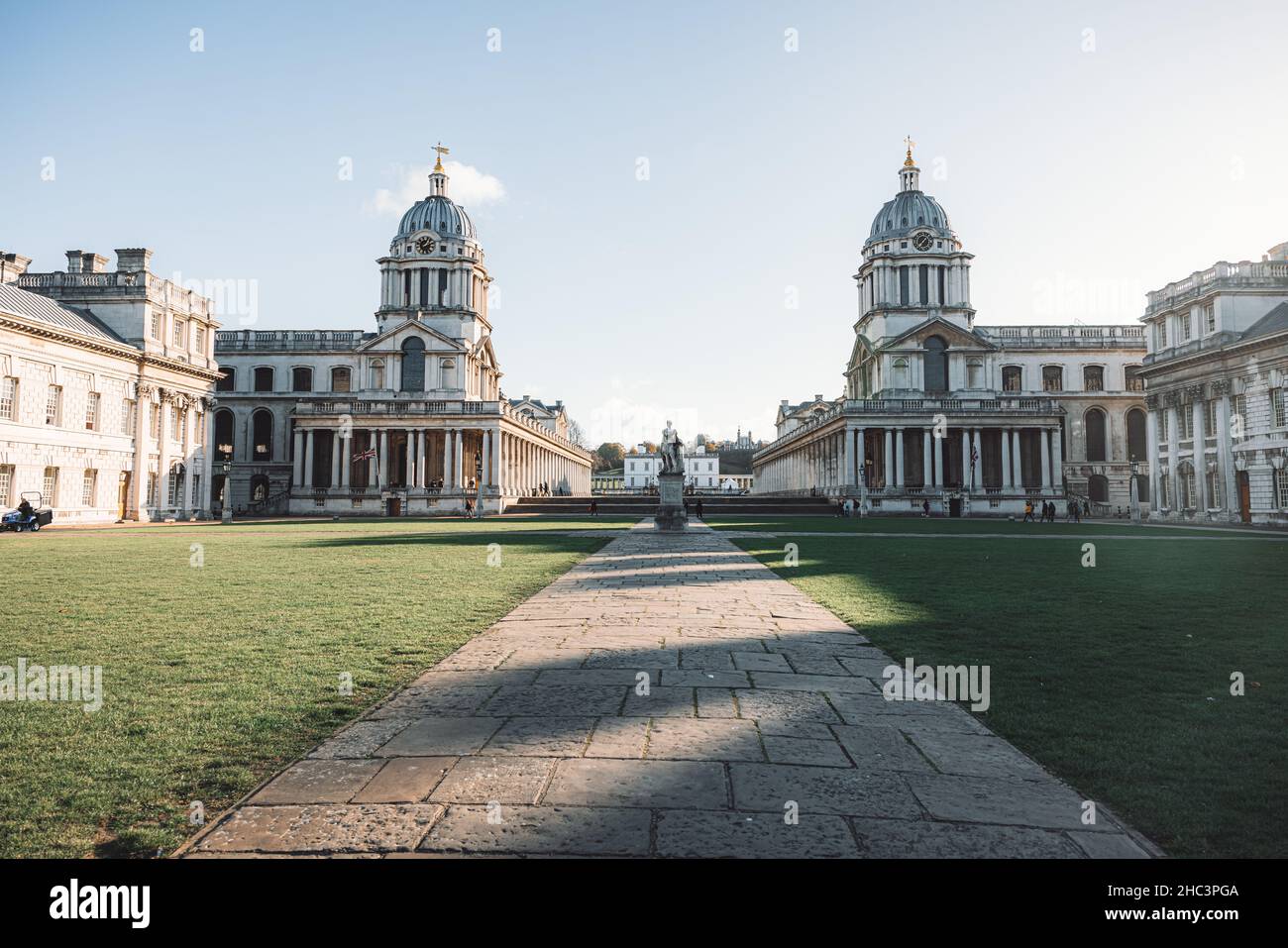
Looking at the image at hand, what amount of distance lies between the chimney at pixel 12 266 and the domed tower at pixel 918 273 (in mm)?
61593

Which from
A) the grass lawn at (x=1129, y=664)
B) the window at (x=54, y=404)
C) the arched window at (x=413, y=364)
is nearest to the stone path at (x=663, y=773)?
the grass lawn at (x=1129, y=664)

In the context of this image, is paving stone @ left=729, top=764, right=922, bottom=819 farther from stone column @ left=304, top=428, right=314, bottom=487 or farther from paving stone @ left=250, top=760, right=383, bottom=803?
stone column @ left=304, top=428, right=314, bottom=487

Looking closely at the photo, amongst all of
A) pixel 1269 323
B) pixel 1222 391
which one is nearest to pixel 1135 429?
pixel 1222 391

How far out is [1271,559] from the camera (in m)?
18.5

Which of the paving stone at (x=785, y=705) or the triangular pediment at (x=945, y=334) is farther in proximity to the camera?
the triangular pediment at (x=945, y=334)

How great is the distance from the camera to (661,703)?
5418 mm

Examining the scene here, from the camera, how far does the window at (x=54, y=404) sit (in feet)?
126

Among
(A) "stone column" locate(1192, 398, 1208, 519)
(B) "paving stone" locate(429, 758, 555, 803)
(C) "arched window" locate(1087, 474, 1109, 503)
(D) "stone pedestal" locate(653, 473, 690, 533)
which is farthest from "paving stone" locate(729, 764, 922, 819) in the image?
(C) "arched window" locate(1087, 474, 1109, 503)

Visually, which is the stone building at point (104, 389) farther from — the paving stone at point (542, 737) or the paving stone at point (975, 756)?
the paving stone at point (975, 756)

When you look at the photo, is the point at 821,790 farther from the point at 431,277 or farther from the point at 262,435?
the point at 262,435

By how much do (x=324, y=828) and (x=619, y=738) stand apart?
181cm

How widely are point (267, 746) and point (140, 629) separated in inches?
199
